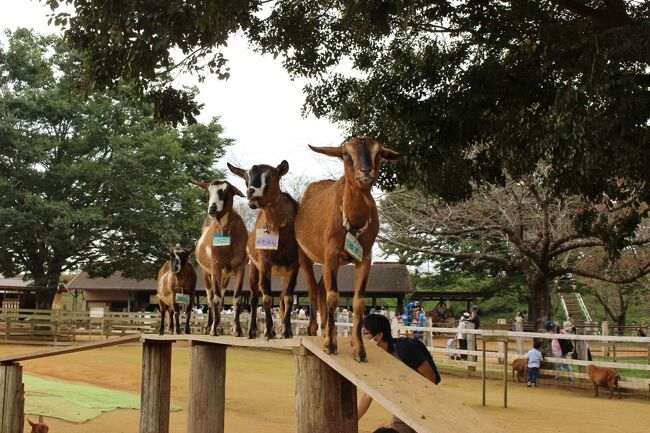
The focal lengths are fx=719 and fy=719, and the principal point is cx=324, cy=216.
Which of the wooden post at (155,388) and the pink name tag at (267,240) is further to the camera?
the wooden post at (155,388)

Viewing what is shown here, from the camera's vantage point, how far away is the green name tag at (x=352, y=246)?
4.36 meters

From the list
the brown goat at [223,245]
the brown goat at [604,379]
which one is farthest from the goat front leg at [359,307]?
the brown goat at [604,379]

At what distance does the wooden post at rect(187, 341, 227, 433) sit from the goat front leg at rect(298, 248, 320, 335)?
139 cm

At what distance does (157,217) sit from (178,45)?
2073 cm

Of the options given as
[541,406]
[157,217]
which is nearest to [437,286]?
[157,217]

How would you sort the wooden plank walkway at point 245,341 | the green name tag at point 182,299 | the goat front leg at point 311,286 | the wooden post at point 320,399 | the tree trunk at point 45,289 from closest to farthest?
the wooden post at point 320,399
the wooden plank walkway at point 245,341
the goat front leg at point 311,286
the green name tag at point 182,299
the tree trunk at point 45,289

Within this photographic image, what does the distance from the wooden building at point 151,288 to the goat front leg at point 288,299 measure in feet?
82.1

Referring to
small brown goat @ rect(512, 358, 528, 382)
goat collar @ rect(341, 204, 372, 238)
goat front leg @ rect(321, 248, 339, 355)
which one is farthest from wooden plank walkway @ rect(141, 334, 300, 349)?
small brown goat @ rect(512, 358, 528, 382)

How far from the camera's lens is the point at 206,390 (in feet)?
21.0

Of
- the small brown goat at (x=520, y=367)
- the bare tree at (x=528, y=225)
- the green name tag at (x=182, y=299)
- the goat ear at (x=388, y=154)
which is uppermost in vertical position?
the bare tree at (x=528, y=225)

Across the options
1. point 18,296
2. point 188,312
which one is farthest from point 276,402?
point 18,296

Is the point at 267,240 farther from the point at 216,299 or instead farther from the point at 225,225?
the point at 216,299

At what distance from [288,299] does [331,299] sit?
956 millimetres

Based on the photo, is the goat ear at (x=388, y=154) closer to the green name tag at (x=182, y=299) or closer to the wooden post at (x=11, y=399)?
the green name tag at (x=182, y=299)
